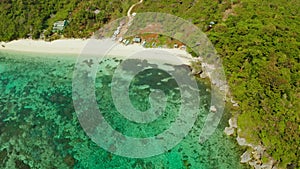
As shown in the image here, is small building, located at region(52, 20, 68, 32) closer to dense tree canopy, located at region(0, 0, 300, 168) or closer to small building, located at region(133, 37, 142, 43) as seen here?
dense tree canopy, located at region(0, 0, 300, 168)

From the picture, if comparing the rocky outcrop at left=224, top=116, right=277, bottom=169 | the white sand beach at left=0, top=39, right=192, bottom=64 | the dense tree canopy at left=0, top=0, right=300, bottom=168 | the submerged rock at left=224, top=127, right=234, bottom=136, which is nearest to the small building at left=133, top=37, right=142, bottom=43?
the white sand beach at left=0, top=39, right=192, bottom=64

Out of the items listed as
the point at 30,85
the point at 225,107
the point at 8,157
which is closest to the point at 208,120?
the point at 225,107

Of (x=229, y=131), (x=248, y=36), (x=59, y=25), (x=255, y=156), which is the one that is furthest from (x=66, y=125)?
(x=248, y=36)

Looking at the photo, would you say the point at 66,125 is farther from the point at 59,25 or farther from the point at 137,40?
the point at 59,25

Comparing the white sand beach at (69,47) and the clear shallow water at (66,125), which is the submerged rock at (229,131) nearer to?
the clear shallow water at (66,125)

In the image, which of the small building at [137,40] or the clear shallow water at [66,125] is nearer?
the clear shallow water at [66,125]

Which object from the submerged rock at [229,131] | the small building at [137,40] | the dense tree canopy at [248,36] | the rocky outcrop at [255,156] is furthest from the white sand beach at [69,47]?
the rocky outcrop at [255,156]
